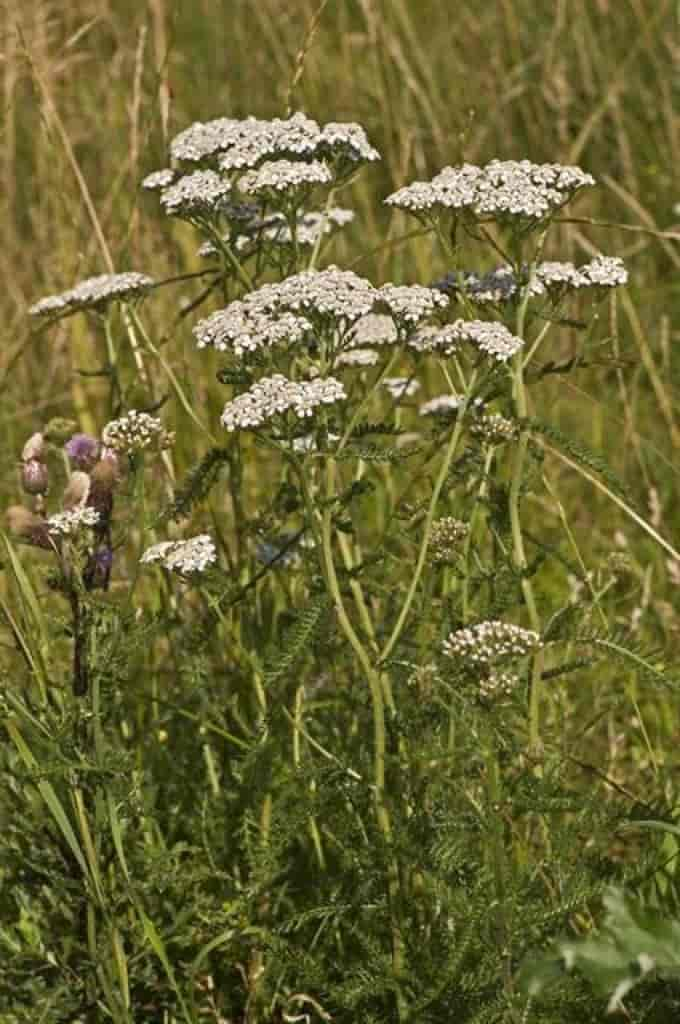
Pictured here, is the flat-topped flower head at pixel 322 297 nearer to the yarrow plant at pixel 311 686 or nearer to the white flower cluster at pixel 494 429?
the yarrow plant at pixel 311 686

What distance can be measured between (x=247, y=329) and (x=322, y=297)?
0.33 feet

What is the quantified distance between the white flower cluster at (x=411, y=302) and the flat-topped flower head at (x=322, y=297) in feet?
0.18

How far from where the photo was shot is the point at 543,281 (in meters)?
2.06

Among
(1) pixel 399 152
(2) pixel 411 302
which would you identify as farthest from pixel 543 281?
(1) pixel 399 152

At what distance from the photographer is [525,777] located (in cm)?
181

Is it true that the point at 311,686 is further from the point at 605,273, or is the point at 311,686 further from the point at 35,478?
the point at 605,273

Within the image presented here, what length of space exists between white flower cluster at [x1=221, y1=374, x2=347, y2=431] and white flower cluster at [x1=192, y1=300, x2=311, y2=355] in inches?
2.0

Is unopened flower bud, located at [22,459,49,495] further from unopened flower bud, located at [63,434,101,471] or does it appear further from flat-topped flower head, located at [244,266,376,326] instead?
flat-topped flower head, located at [244,266,376,326]

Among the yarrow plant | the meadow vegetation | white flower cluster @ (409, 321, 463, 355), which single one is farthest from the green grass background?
white flower cluster @ (409, 321, 463, 355)

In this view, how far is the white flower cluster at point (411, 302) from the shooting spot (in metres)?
1.96

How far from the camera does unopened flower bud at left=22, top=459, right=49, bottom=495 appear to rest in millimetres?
2090

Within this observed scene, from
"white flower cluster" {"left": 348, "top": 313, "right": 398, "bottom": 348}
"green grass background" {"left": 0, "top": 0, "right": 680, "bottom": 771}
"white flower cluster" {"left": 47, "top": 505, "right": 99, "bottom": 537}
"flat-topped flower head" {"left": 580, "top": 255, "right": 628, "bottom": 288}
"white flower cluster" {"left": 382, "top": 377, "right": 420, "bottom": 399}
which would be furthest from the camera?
"green grass background" {"left": 0, "top": 0, "right": 680, "bottom": 771}

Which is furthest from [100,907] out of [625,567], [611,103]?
[611,103]

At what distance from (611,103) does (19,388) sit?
185 centimetres
